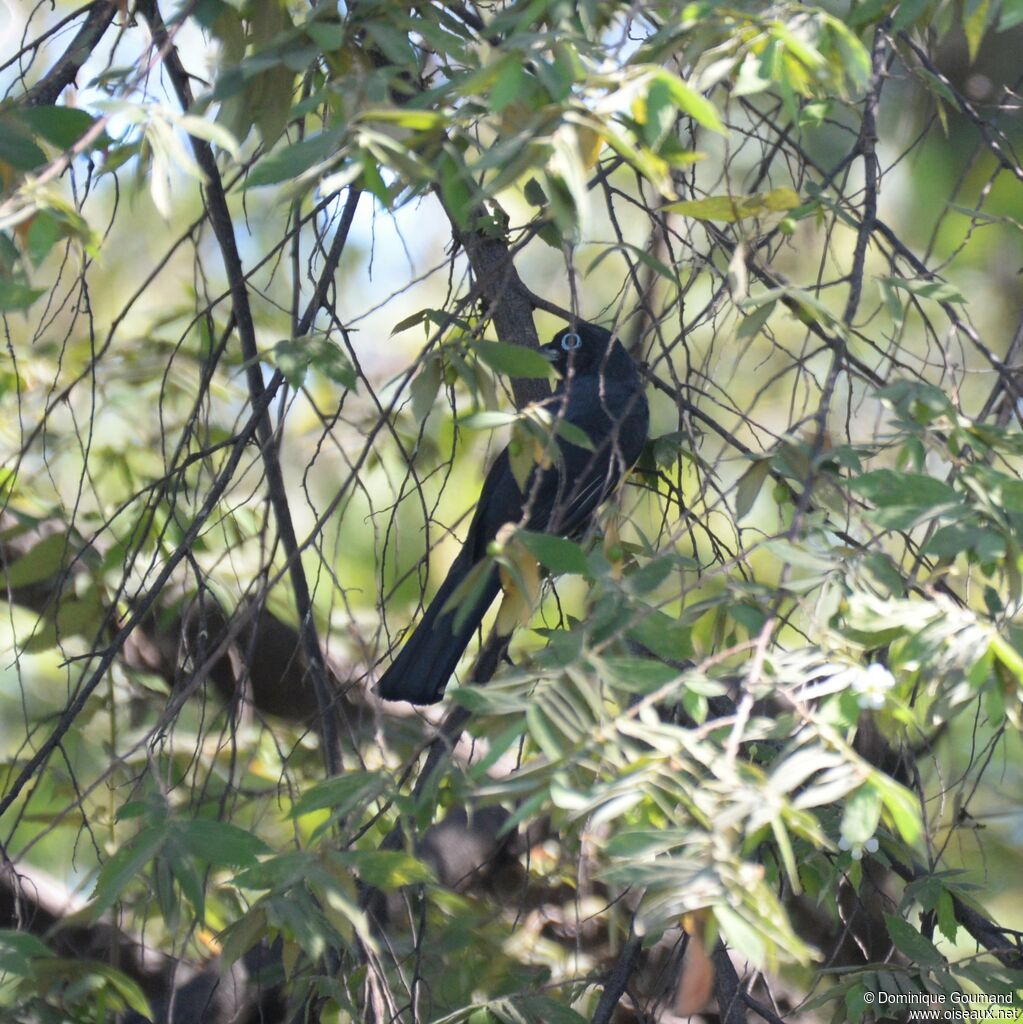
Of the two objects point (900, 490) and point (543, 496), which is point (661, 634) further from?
point (543, 496)

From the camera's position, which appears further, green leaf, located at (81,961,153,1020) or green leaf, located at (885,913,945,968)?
green leaf, located at (81,961,153,1020)

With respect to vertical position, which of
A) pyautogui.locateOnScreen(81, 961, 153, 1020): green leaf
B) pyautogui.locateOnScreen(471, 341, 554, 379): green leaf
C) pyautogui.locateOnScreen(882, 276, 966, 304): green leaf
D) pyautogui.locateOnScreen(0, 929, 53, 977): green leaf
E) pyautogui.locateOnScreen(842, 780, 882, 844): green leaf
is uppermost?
A: pyautogui.locateOnScreen(882, 276, 966, 304): green leaf

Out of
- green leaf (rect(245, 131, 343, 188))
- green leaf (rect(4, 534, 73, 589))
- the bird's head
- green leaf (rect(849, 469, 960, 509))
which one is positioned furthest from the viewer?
the bird's head

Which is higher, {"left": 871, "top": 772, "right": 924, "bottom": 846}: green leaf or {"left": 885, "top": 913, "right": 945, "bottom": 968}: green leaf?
{"left": 871, "top": 772, "right": 924, "bottom": 846}: green leaf

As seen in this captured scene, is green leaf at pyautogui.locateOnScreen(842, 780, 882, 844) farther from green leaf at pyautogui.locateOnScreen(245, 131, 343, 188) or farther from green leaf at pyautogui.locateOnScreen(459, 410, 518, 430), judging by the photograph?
green leaf at pyautogui.locateOnScreen(245, 131, 343, 188)

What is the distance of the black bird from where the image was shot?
287cm

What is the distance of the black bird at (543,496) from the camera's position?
9.41ft

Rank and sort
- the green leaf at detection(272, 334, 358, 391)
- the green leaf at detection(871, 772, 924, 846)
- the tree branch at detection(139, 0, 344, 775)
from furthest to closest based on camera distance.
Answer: the tree branch at detection(139, 0, 344, 775)
the green leaf at detection(272, 334, 358, 391)
the green leaf at detection(871, 772, 924, 846)

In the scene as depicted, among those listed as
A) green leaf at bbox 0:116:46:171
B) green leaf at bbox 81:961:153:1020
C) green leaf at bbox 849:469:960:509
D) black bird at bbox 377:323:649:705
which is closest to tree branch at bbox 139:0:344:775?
black bird at bbox 377:323:649:705

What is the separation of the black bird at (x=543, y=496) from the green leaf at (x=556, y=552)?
778mm

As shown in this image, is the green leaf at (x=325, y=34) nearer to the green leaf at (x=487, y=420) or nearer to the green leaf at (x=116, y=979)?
the green leaf at (x=487, y=420)

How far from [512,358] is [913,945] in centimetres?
126

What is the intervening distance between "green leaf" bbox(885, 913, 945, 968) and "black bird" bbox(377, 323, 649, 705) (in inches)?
38.1

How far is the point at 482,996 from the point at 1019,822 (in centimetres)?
244
